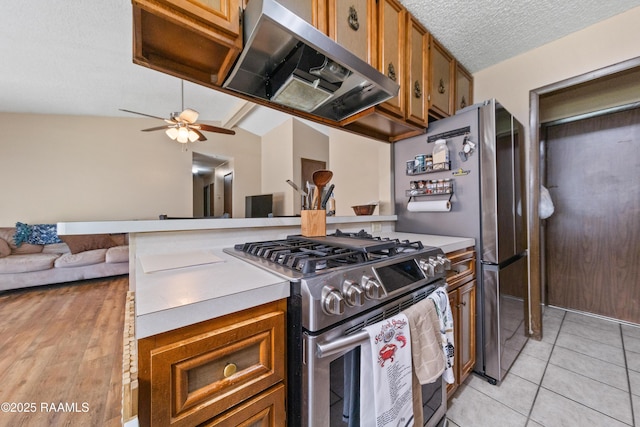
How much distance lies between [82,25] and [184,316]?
298 cm

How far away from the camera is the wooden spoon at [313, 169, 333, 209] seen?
52.2 inches

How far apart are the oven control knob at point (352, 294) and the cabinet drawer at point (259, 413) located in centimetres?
29

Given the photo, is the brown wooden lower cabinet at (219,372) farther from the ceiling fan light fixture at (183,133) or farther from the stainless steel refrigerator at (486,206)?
the ceiling fan light fixture at (183,133)

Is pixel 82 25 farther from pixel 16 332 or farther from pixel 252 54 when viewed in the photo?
pixel 16 332

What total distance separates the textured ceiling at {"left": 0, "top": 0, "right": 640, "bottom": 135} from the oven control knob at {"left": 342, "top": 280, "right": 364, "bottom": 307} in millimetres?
1735

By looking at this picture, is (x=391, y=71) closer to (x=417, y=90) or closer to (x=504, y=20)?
(x=417, y=90)

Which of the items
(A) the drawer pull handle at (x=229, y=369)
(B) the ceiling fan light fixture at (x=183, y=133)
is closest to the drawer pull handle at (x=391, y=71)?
(A) the drawer pull handle at (x=229, y=369)

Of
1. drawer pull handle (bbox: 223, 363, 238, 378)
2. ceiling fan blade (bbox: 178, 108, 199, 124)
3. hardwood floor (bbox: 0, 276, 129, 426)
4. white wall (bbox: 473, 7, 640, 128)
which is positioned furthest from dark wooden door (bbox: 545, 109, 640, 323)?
ceiling fan blade (bbox: 178, 108, 199, 124)

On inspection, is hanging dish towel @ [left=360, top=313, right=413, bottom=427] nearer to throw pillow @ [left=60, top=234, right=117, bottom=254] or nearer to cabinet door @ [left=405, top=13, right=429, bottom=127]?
cabinet door @ [left=405, top=13, right=429, bottom=127]

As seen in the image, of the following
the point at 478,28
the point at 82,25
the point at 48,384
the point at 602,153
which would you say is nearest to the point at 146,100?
the point at 82,25

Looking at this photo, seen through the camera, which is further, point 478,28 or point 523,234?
point 523,234

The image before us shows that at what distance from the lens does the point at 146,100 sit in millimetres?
3861

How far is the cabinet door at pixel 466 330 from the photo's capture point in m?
1.29

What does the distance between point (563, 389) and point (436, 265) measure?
1.25m
